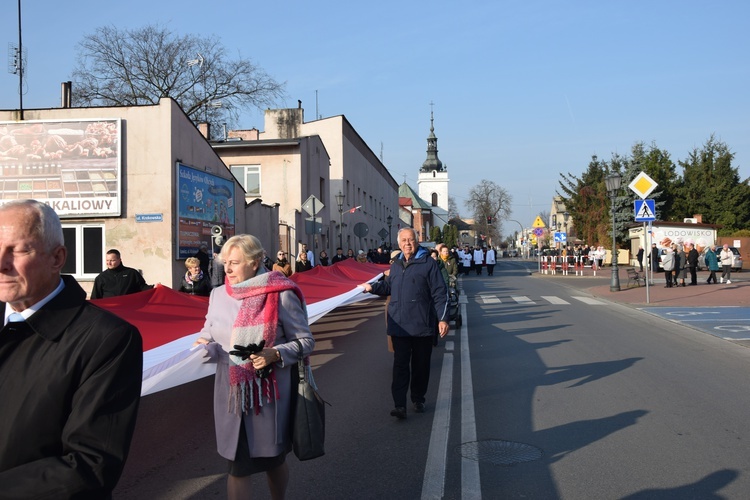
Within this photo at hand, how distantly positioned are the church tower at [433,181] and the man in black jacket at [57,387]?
15253 centimetres

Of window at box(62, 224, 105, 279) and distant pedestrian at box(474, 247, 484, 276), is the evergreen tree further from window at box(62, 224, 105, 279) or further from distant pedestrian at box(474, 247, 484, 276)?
window at box(62, 224, 105, 279)

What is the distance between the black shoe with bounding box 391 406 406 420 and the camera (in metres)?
6.81

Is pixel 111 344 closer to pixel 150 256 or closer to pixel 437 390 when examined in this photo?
pixel 437 390

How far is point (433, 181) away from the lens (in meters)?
154

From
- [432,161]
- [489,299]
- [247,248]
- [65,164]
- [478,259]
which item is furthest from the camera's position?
[432,161]

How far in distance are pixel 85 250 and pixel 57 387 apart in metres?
17.7

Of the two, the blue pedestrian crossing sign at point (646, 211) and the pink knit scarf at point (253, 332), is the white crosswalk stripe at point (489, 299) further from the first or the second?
the pink knit scarf at point (253, 332)

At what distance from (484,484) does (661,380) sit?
4704 mm

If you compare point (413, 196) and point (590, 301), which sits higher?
point (413, 196)

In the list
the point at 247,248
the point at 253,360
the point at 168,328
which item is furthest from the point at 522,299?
the point at 253,360

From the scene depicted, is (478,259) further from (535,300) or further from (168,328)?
(168,328)

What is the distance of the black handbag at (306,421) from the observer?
372 cm

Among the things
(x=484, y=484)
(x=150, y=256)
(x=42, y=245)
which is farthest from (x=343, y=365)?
(x=150, y=256)

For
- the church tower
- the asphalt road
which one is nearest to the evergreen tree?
the asphalt road
